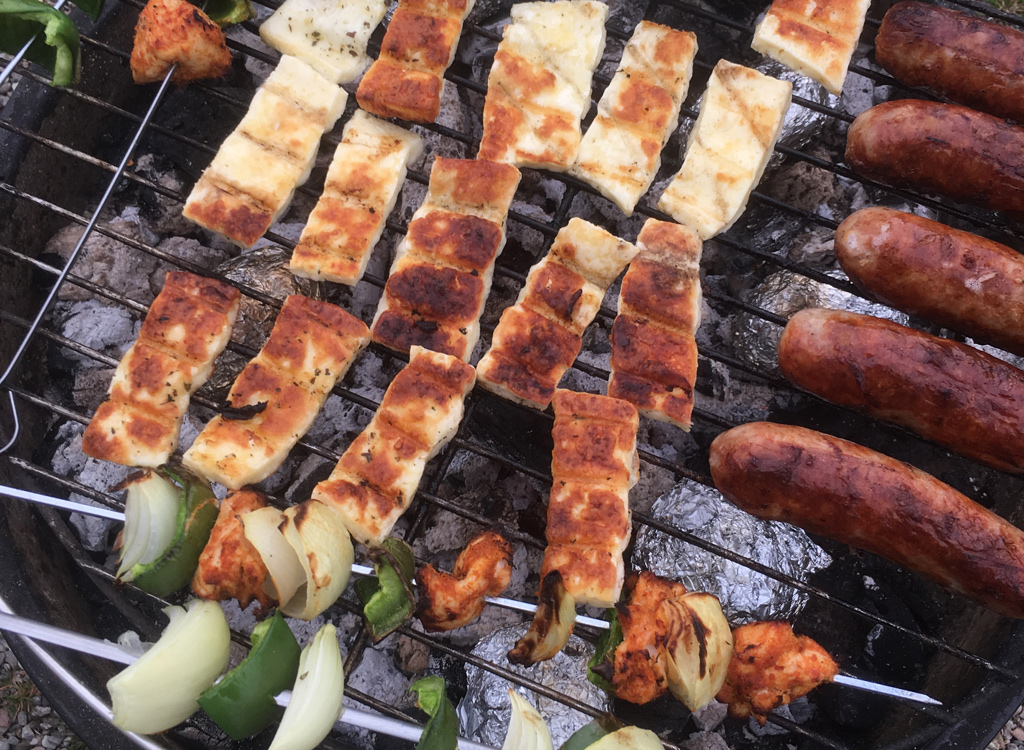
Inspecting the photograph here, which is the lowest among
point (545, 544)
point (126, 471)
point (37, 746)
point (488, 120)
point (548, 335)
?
point (37, 746)

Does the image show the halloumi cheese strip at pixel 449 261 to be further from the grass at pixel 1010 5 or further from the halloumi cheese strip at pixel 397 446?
the grass at pixel 1010 5

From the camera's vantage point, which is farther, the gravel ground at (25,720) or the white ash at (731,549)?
the gravel ground at (25,720)

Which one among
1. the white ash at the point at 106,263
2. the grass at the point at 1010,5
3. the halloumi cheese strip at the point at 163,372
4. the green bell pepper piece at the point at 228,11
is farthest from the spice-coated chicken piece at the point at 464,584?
the grass at the point at 1010,5

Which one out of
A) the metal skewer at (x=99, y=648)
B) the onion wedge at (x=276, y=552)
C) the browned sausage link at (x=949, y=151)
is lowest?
the metal skewer at (x=99, y=648)

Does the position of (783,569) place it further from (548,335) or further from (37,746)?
(37,746)

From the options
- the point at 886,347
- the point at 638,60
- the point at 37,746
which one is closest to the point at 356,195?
the point at 638,60

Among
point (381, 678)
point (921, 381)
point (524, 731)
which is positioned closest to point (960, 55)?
point (921, 381)
